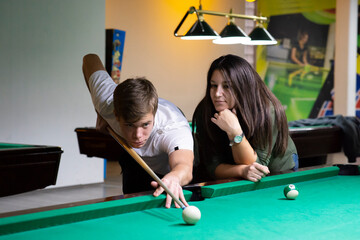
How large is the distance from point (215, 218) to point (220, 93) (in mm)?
1082

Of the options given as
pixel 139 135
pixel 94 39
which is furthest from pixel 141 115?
pixel 94 39

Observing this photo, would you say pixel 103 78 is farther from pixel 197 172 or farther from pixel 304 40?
pixel 304 40

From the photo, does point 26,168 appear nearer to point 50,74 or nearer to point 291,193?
point 291,193

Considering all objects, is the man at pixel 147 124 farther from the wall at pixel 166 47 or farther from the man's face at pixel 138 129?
the wall at pixel 166 47

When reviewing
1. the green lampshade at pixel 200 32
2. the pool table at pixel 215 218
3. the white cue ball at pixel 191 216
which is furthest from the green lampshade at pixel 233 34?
the white cue ball at pixel 191 216

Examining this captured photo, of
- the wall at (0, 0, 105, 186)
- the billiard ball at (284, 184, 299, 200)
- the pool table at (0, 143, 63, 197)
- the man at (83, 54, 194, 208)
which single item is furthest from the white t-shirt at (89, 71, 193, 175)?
the wall at (0, 0, 105, 186)

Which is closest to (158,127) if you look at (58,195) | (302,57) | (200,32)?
(200,32)

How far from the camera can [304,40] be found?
9.29 meters

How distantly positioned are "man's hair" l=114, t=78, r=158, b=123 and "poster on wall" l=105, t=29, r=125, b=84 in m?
4.51

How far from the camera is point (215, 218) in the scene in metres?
1.57

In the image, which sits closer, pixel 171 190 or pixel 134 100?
pixel 171 190

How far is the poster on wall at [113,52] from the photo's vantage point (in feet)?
21.6

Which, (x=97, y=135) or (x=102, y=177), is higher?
(x=97, y=135)

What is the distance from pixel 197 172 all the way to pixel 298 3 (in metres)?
7.28
